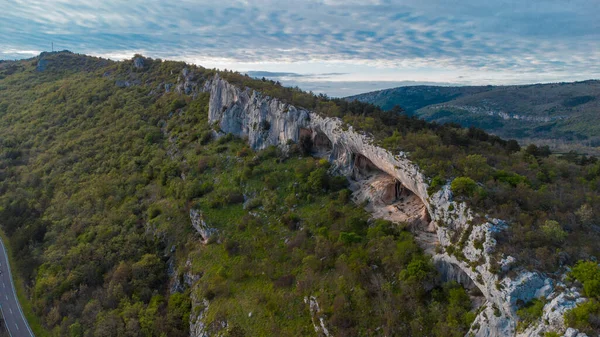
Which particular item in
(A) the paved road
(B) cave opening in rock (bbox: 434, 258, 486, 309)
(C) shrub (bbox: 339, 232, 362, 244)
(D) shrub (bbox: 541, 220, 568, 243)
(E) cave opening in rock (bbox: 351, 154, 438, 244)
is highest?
(D) shrub (bbox: 541, 220, 568, 243)

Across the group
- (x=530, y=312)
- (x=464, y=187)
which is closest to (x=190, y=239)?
(x=464, y=187)

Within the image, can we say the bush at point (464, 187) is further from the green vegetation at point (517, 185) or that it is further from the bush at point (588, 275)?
the bush at point (588, 275)

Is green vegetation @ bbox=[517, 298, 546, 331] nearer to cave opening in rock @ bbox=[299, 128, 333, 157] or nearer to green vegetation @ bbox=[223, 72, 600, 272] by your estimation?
green vegetation @ bbox=[223, 72, 600, 272]

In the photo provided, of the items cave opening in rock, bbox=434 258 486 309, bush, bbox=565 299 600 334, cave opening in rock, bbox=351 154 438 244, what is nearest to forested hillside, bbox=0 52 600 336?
bush, bbox=565 299 600 334

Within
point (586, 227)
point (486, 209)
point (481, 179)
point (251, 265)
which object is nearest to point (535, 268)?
point (486, 209)

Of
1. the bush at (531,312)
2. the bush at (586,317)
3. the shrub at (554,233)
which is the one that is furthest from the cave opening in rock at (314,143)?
the bush at (586,317)

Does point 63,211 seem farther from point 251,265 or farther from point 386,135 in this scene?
point 386,135
